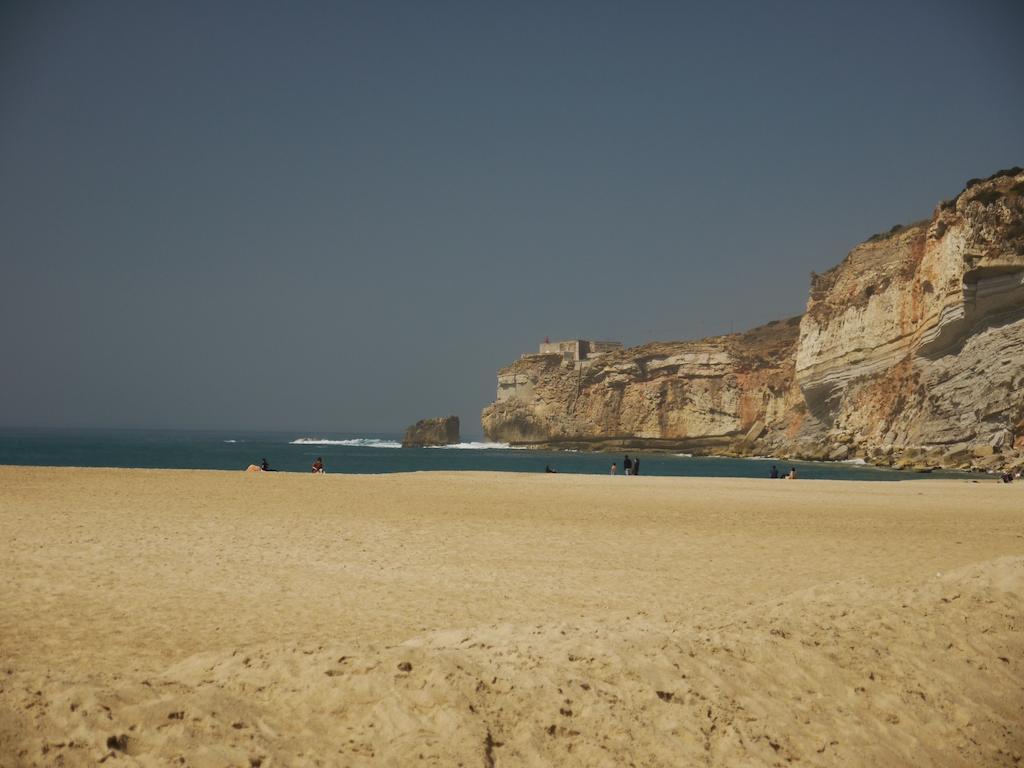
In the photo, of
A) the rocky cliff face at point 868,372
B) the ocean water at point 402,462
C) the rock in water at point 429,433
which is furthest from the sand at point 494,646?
the rock in water at point 429,433

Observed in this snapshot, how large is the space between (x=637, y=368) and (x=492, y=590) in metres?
86.2

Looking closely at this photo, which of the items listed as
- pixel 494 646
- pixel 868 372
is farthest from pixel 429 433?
pixel 494 646

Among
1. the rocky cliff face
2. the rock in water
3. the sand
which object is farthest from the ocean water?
the sand

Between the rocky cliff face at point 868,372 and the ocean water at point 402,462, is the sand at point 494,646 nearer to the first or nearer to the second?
the ocean water at point 402,462

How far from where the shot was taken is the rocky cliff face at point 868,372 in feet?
154

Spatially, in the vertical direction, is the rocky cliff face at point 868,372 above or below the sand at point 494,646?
above

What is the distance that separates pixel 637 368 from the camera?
93938mm

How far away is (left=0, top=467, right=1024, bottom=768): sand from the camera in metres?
4.32

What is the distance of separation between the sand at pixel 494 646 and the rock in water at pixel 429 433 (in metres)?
105

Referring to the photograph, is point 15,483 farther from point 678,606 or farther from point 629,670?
point 629,670

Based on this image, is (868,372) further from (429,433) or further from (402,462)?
(429,433)

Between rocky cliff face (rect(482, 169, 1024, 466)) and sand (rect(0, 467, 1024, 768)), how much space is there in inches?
1539

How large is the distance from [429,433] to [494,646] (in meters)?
115

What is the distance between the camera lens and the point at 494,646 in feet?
18.5
